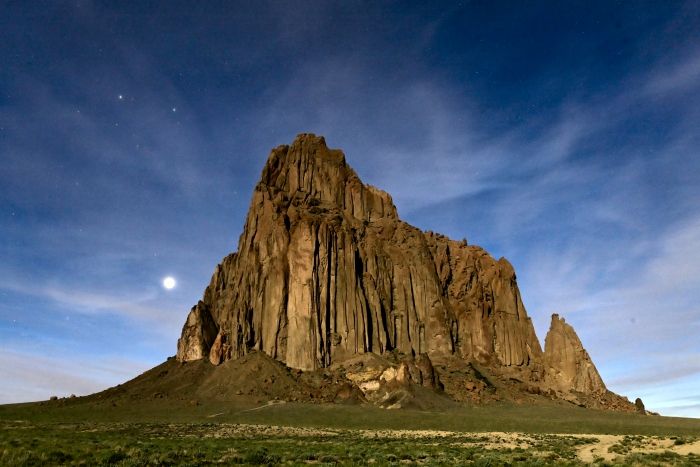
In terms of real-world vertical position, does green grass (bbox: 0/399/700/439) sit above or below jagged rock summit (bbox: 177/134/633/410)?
below

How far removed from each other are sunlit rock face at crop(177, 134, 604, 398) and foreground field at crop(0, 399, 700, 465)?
110 ft

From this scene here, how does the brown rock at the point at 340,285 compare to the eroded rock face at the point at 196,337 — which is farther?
the eroded rock face at the point at 196,337

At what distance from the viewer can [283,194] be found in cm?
17012

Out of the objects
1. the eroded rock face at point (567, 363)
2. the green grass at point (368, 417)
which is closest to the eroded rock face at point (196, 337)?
the green grass at point (368, 417)

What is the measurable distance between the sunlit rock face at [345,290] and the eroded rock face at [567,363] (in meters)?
0.45

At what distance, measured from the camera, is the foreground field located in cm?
2884

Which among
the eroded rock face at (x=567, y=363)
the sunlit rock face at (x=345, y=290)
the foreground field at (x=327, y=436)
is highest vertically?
the sunlit rock face at (x=345, y=290)

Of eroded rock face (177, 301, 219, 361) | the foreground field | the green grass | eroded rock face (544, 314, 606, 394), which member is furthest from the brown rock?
the foreground field

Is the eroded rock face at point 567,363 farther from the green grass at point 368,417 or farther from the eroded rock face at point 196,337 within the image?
the eroded rock face at point 196,337

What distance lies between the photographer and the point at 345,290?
150250 mm

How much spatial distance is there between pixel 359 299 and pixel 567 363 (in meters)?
71.8

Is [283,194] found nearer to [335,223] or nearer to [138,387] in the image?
[335,223]

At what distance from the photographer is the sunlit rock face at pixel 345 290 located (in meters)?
143

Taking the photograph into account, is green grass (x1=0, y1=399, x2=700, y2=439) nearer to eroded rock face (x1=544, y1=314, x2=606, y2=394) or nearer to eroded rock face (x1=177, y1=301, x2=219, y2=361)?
eroded rock face (x1=177, y1=301, x2=219, y2=361)
